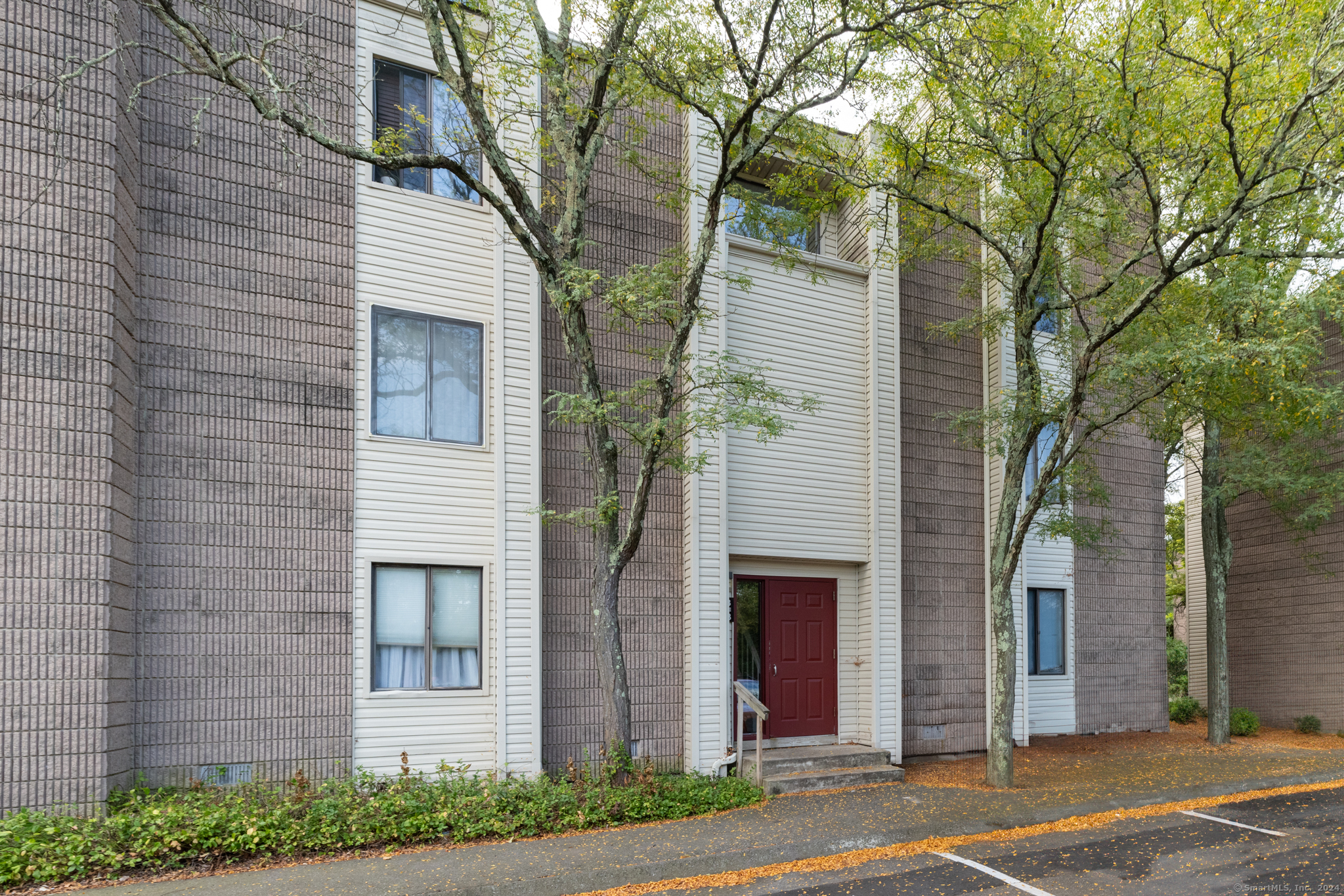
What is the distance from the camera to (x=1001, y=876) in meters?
6.89

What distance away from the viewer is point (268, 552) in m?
8.30

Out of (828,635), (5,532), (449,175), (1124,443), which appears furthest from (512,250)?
(1124,443)

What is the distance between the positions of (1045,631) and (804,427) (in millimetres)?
5912

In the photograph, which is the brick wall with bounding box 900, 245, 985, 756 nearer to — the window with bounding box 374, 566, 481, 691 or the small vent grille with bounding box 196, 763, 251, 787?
the window with bounding box 374, 566, 481, 691

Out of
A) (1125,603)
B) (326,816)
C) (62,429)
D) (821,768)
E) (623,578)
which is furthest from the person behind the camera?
(1125,603)

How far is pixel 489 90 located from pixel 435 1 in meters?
1.08

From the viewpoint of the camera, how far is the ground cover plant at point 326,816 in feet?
21.3

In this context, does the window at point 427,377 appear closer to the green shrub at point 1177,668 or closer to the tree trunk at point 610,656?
the tree trunk at point 610,656

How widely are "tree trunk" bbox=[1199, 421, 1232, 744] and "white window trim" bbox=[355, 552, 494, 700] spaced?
11.3 m

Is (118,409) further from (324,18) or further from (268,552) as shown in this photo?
(324,18)

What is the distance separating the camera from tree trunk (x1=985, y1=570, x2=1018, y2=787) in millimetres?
9914

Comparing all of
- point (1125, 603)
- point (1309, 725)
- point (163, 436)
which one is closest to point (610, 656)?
point (163, 436)

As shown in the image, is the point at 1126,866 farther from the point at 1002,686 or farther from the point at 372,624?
the point at 372,624

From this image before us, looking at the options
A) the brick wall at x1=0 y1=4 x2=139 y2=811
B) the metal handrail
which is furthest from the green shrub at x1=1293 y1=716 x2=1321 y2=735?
the brick wall at x1=0 y1=4 x2=139 y2=811
